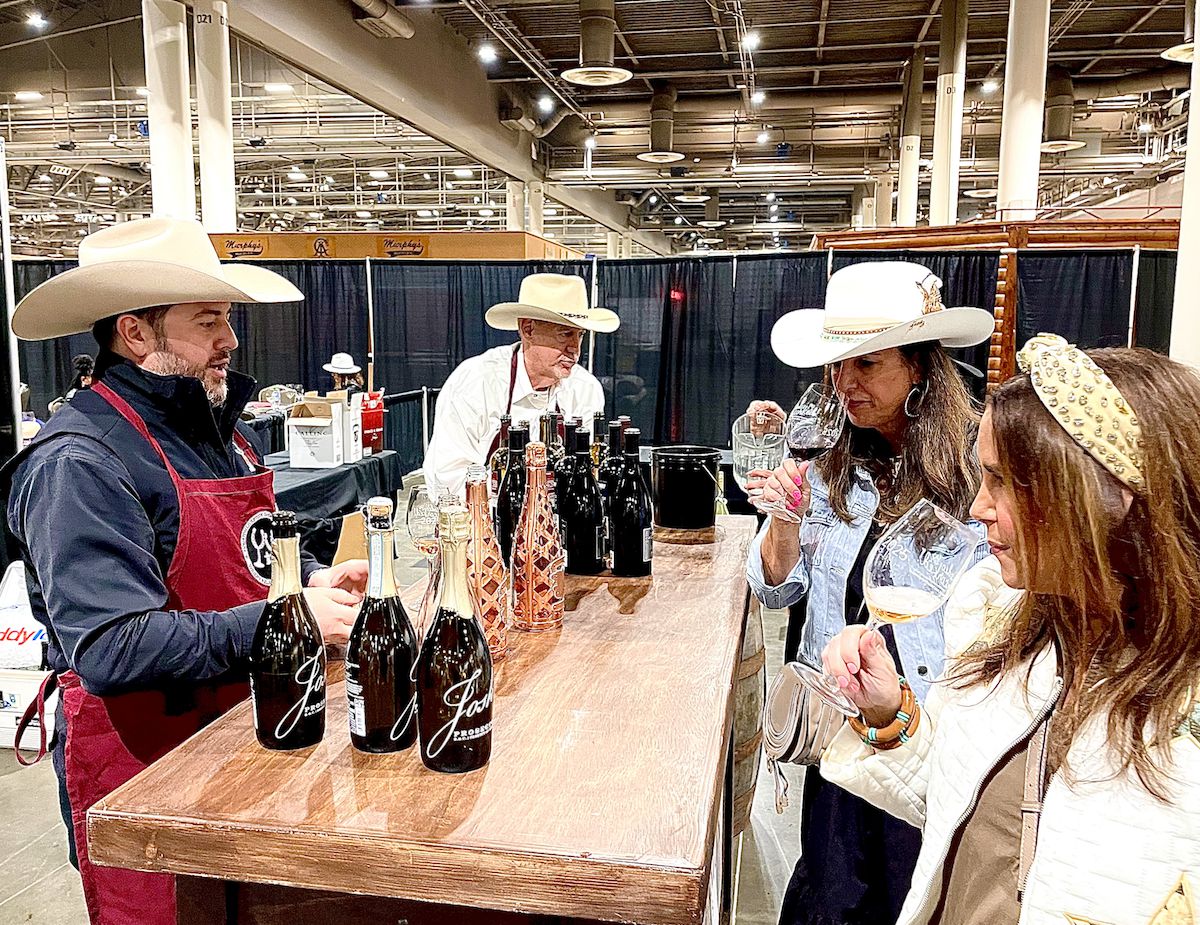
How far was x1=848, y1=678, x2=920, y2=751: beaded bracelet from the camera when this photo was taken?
52.2 inches

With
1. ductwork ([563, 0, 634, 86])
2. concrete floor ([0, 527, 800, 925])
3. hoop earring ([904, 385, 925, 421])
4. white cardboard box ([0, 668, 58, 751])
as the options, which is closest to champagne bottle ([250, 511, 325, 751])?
hoop earring ([904, 385, 925, 421])

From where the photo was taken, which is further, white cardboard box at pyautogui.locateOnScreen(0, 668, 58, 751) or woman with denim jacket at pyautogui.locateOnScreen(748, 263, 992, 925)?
white cardboard box at pyautogui.locateOnScreen(0, 668, 58, 751)

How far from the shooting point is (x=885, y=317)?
2.01 metres

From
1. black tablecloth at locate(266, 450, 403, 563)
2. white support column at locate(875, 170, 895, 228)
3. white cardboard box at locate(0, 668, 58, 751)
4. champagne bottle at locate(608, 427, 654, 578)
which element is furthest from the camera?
white support column at locate(875, 170, 895, 228)

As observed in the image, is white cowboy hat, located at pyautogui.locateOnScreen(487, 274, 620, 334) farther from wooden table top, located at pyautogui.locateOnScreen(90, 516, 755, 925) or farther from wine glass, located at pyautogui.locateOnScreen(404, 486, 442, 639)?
wooden table top, located at pyautogui.locateOnScreen(90, 516, 755, 925)

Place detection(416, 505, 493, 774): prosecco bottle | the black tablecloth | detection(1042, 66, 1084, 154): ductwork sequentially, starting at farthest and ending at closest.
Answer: detection(1042, 66, 1084, 154): ductwork → the black tablecloth → detection(416, 505, 493, 774): prosecco bottle

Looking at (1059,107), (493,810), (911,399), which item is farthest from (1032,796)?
(1059,107)

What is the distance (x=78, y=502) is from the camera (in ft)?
4.79

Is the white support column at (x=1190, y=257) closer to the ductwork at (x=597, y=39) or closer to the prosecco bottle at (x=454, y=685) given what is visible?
the prosecco bottle at (x=454, y=685)

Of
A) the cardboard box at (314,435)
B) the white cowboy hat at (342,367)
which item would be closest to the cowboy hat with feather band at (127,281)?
the cardboard box at (314,435)

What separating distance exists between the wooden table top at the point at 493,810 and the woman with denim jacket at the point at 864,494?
53 cm

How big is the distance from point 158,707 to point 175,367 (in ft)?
2.14

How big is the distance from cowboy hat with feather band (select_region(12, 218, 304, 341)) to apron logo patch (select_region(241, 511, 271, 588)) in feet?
1.51

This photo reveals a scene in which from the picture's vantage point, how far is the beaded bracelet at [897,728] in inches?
52.2
